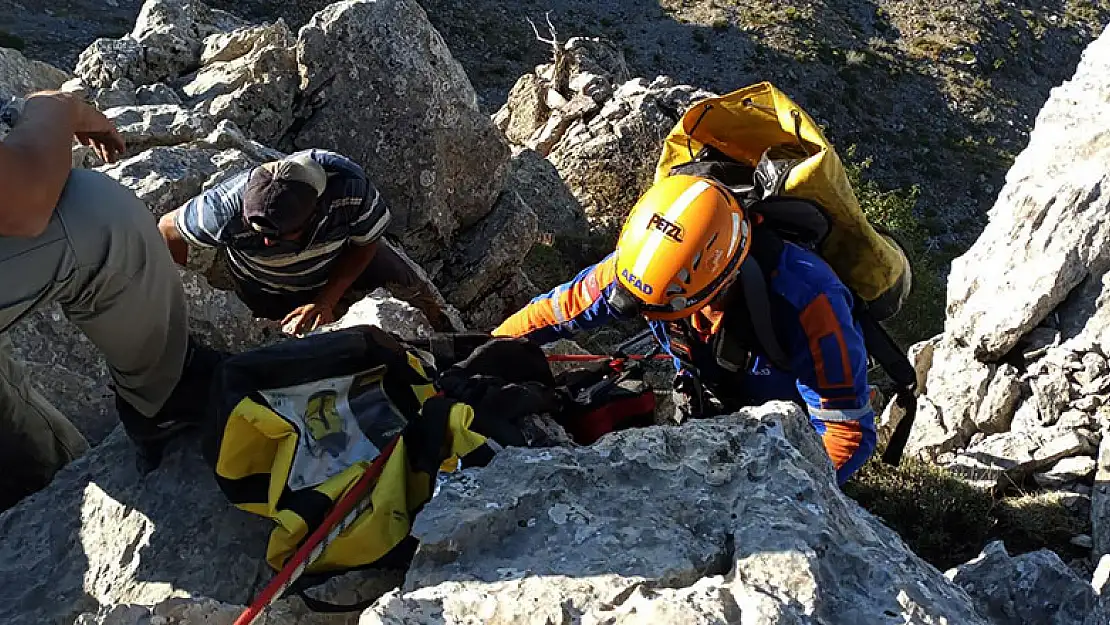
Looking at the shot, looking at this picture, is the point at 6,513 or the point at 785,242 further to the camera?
the point at 785,242

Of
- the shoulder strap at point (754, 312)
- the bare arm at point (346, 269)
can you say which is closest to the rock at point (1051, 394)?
the shoulder strap at point (754, 312)

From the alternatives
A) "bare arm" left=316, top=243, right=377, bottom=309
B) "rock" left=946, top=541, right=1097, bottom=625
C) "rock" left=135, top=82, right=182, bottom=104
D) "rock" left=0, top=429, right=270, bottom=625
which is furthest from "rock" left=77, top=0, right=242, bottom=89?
"rock" left=946, top=541, right=1097, bottom=625

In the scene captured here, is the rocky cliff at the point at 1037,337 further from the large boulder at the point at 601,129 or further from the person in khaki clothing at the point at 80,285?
the large boulder at the point at 601,129

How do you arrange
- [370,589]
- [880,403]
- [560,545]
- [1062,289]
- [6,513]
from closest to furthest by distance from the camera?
[560,545] → [370,589] → [6,513] → [1062,289] → [880,403]

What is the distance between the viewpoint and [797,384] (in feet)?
15.5

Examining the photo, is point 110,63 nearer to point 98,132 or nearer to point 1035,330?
point 98,132

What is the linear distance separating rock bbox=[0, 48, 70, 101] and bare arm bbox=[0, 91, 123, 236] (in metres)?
6.66

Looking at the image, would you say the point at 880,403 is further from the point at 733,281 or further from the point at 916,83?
the point at 916,83

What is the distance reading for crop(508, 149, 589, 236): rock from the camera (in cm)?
1407

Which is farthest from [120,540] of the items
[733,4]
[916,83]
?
[733,4]

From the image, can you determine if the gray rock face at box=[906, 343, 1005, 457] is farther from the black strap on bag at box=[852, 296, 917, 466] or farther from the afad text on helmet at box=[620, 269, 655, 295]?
the afad text on helmet at box=[620, 269, 655, 295]

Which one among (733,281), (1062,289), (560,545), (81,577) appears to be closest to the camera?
(560,545)

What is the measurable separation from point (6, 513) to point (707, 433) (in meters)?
3.13

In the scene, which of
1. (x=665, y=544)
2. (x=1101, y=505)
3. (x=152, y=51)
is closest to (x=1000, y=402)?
(x=1101, y=505)
